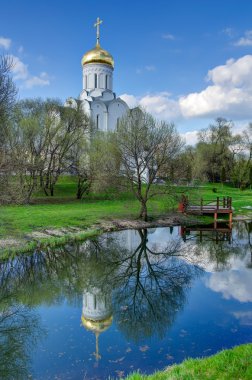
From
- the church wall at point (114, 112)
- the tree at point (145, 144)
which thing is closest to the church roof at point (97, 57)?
the church wall at point (114, 112)

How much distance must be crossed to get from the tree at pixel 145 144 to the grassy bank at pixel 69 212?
2438mm

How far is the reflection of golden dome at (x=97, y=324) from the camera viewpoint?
9048 mm

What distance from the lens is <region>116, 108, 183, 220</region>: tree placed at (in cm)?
2223

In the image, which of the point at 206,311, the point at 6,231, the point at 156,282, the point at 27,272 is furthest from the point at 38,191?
the point at 206,311

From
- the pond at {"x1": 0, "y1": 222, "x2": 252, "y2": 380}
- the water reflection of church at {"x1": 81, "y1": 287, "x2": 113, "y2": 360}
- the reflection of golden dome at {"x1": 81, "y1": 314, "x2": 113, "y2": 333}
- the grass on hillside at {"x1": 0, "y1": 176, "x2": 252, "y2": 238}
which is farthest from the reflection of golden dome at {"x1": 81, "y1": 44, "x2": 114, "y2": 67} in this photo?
the reflection of golden dome at {"x1": 81, "y1": 314, "x2": 113, "y2": 333}

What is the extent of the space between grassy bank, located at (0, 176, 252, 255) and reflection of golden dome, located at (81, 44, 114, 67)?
18803 mm

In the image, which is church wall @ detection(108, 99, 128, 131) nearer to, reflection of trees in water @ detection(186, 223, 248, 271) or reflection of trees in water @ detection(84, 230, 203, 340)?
reflection of trees in water @ detection(186, 223, 248, 271)

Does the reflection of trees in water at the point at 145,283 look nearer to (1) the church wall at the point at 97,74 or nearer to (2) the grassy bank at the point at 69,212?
(2) the grassy bank at the point at 69,212

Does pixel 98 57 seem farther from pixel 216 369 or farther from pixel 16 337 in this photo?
pixel 216 369

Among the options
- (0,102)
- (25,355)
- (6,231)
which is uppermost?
(0,102)

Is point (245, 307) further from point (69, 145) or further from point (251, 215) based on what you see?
point (69, 145)

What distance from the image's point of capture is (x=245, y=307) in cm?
1026

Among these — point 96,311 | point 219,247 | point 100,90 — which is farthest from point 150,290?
point 100,90

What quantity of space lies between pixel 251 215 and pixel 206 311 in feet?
67.9
